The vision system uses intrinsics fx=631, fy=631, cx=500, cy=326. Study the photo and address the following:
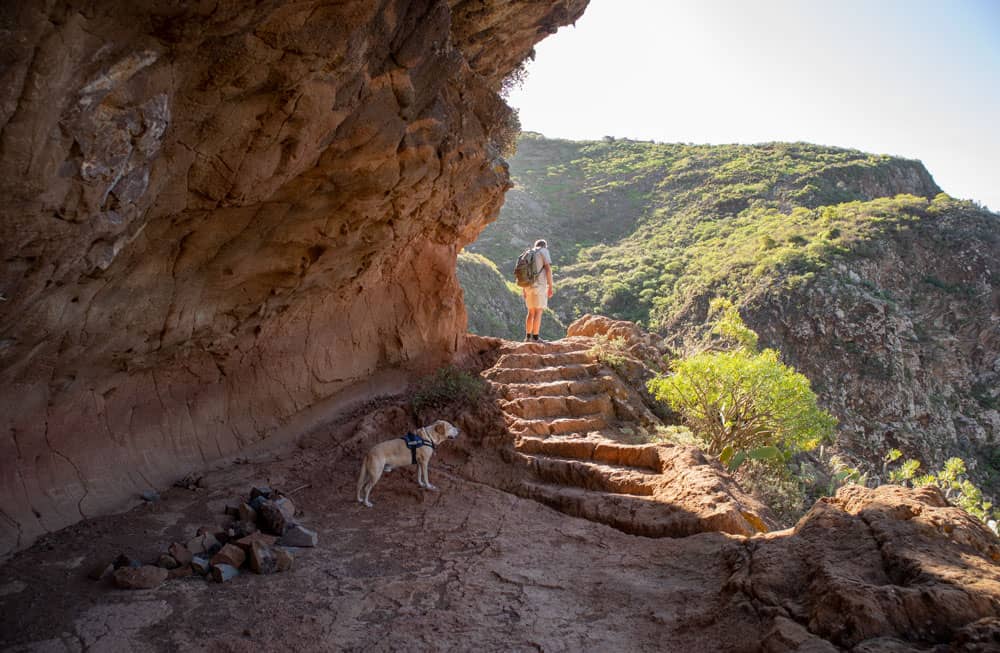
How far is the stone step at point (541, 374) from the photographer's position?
11.4 m

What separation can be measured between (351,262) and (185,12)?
547 cm

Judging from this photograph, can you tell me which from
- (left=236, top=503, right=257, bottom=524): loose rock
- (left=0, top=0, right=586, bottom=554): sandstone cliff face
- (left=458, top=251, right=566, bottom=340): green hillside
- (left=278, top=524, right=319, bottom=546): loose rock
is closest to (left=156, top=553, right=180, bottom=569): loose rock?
(left=278, top=524, right=319, bottom=546): loose rock

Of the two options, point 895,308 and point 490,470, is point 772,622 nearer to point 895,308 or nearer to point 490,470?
point 490,470

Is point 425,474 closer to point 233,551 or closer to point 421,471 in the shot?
point 421,471

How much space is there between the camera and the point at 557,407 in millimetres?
10414

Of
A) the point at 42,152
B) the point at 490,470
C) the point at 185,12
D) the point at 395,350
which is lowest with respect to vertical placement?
the point at 490,470

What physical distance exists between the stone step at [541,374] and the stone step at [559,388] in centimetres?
31

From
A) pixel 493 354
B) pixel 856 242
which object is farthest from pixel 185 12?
pixel 856 242

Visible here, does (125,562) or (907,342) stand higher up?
(907,342)

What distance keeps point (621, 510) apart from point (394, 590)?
2969mm

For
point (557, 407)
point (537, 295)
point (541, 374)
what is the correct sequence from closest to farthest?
point (557, 407) < point (541, 374) < point (537, 295)

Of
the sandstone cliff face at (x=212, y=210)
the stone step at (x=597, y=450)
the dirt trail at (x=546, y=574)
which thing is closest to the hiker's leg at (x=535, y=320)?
the sandstone cliff face at (x=212, y=210)

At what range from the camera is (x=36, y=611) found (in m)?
4.91

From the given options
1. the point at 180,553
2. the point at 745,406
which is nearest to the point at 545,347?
the point at 745,406
